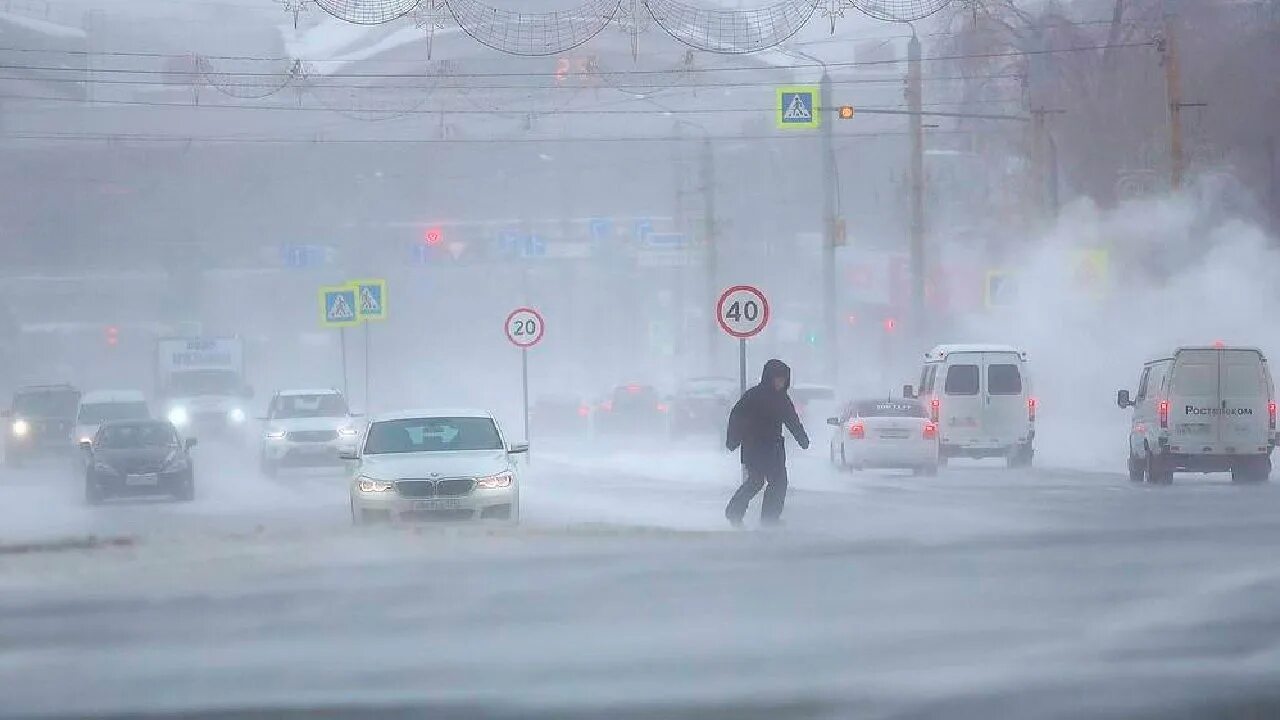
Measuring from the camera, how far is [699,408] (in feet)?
191

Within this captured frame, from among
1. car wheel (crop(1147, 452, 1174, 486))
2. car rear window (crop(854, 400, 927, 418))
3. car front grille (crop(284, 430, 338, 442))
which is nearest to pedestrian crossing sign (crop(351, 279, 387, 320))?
car front grille (crop(284, 430, 338, 442))

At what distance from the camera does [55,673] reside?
11.6 meters

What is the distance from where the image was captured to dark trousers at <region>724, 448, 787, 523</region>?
21844 millimetres

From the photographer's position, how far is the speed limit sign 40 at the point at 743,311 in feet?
87.2

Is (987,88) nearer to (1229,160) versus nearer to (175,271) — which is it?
(1229,160)

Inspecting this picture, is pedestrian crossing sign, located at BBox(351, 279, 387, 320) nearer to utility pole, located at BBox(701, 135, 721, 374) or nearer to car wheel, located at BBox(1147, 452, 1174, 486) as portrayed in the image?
utility pole, located at BBox(701, 135, 721, 374)

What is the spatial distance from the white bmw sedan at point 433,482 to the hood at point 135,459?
472 inches

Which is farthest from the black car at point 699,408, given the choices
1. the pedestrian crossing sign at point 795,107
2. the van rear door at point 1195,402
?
the van rear door at point 1195,402

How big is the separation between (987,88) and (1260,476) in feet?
109

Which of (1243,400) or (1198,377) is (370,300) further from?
(1243,400)

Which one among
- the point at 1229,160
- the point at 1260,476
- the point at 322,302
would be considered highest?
the point at 1229,160

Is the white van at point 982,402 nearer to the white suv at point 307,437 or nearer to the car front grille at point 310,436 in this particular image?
the white suv at point 307,437

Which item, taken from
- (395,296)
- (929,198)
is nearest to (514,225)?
(395,296)

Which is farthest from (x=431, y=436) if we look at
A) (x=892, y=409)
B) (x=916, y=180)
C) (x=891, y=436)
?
(x=916, y=180)
